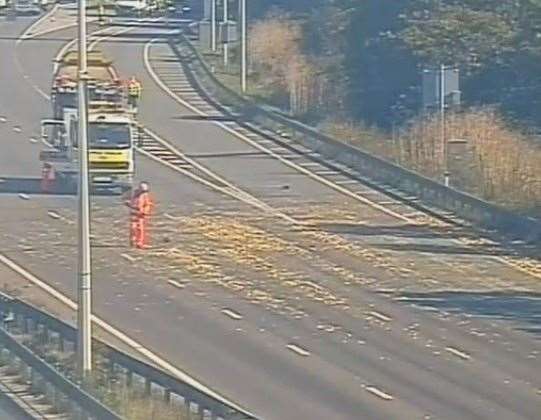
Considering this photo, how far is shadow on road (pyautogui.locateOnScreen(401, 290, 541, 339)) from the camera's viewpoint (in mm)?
31969

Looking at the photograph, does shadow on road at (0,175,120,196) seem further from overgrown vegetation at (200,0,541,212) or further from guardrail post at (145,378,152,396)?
guardrail post at (145,378,152,396)

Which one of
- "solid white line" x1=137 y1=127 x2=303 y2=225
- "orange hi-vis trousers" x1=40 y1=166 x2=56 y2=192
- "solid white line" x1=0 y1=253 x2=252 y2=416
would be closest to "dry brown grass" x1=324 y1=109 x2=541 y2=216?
"solid white line" x1=137 y1=127 x2=303 y2=225

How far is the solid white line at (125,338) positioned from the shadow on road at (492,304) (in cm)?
521

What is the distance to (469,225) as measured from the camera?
141 feet

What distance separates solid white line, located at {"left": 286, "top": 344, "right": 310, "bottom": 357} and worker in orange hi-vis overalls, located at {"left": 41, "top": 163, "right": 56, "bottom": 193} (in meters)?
19.8

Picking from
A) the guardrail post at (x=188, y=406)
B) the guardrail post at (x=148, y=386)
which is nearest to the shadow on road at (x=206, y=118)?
the guardrail post at (x=148, y=386)

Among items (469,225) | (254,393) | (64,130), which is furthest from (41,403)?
(64,130)

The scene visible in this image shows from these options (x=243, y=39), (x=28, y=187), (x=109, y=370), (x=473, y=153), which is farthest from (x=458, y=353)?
(x=243, y=39)

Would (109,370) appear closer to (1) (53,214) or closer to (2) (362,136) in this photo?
(1) (53,214)

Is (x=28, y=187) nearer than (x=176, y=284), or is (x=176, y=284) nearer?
(x=176, y=284)

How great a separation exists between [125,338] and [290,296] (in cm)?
455

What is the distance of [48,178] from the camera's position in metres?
47.9

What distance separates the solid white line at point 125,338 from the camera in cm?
2509

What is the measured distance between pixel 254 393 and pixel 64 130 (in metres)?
25.9
